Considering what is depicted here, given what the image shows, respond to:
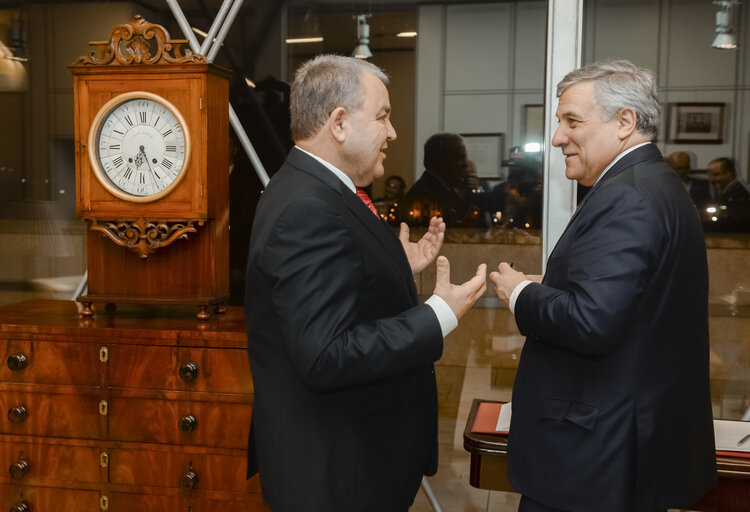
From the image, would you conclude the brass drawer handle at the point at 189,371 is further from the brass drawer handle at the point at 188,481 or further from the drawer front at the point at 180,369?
the brass drawer handle at the point at 188,481

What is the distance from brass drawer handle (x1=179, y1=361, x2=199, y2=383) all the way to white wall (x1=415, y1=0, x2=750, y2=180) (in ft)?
3.81

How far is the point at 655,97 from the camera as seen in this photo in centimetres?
164

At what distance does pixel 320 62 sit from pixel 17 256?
7.02 feet

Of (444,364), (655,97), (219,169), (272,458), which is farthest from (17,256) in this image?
(655,97)

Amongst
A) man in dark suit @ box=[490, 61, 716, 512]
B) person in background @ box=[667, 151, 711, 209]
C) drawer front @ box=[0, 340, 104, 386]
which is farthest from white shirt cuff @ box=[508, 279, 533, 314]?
drawer front @ box=[0, 340, 104, 386]

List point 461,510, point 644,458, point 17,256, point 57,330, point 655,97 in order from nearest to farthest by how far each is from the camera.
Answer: point 644,458 < point 655,97 < point 57,330 < point 461,510 < point 17,256

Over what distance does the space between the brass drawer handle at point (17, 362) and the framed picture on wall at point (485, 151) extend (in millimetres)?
1720

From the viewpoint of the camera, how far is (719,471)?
1.87m

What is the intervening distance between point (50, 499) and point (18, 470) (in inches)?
5.6

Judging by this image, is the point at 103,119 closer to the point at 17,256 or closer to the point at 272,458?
the point at 17,256

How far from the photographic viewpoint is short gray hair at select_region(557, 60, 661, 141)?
162cm

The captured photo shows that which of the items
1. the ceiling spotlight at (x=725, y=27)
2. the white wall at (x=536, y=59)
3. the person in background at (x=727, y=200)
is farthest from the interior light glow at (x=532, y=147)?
the ceiling spotlight at (x=725, y=27)

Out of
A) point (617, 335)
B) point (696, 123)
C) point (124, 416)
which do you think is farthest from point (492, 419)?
point (696, 123)

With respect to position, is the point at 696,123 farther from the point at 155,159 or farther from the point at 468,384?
the point at 155,159
